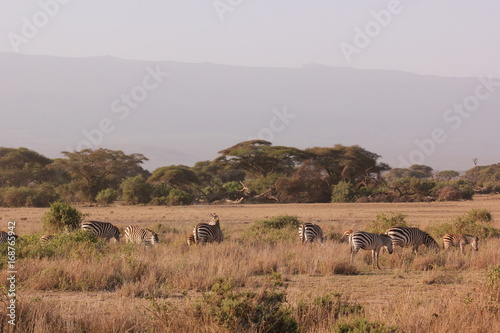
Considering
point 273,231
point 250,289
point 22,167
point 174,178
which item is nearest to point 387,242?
point 273,231

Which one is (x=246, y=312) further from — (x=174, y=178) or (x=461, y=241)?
(x=174, y=178)

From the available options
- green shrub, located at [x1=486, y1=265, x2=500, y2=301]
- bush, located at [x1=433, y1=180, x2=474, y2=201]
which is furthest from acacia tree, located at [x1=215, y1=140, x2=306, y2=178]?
green shrub, located at [x1=486, y1=265, x2=500, y2=301]

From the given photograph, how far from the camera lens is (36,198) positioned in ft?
132

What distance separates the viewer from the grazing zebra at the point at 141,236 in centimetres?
1375

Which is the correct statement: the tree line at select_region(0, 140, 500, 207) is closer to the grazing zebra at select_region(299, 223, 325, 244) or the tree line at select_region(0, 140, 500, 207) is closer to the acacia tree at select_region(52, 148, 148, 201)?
the acacia tree at select_region(52, 148, 148, 201)

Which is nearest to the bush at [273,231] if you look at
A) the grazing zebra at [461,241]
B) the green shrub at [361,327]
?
the grazing zebra at [461,241]

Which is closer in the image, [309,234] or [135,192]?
[309,234]

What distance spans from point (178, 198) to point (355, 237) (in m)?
31.6

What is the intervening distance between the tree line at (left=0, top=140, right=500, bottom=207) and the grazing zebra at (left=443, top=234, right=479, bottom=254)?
29.5 m

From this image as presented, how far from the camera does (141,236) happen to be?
14016 millimetres

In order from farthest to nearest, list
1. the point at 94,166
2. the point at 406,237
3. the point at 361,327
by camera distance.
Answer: the point at 94,166 < the point at 406,237 < the point at 361,327

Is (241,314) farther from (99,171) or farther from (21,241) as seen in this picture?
(99,171)

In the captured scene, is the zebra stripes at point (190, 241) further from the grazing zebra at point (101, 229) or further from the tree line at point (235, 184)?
the tree line at point (235, 184)

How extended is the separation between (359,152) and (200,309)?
4606cm
